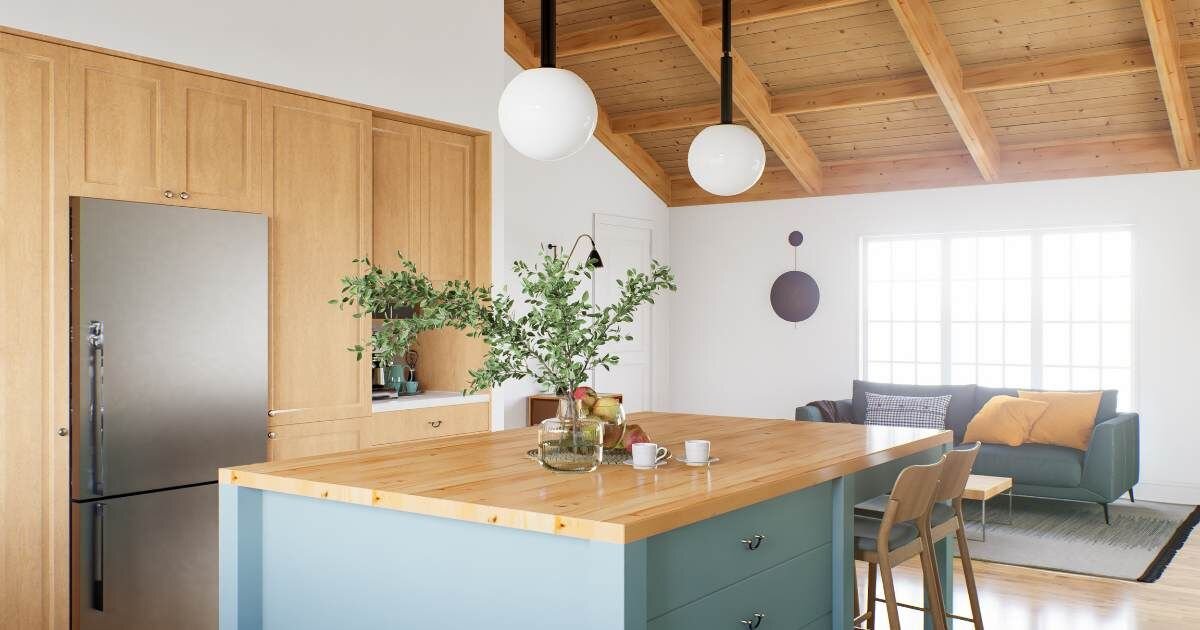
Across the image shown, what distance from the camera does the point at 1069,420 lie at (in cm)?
615

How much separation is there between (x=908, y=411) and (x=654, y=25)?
10.0 ft

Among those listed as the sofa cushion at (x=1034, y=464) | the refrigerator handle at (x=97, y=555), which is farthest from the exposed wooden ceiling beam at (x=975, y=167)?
the refrigerator handle at (x=97, y=555)

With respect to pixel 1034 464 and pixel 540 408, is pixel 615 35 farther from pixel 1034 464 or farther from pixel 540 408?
pixel 1034 464

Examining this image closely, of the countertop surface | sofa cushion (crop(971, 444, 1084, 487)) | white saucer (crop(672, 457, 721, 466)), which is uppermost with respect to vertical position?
white saucer (crop(672, 457, 721, 466))

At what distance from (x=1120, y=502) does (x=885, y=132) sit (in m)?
3.01

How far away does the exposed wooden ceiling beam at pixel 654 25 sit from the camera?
5.68m

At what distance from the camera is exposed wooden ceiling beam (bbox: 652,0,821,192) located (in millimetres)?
5953

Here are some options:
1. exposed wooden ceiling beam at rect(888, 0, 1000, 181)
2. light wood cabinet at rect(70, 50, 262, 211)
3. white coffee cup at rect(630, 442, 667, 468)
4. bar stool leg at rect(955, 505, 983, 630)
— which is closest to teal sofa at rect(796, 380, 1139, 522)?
exposed wooden ceiling beam at rect(888, 0, 1000, 181)

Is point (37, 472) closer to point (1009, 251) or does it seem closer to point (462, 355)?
point (462, 355)

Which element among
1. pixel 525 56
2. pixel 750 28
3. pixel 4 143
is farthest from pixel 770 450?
pixel 525 56

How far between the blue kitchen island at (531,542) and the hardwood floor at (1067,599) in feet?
6.00

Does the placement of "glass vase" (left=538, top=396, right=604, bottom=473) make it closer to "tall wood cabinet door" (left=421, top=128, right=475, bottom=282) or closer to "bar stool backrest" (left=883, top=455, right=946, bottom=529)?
"bar stool backrest" (left=883, top=455, right=946, bottom=529)

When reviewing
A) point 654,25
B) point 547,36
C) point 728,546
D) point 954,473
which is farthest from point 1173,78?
point 728,546

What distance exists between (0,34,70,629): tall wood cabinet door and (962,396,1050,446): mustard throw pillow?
206 inches
